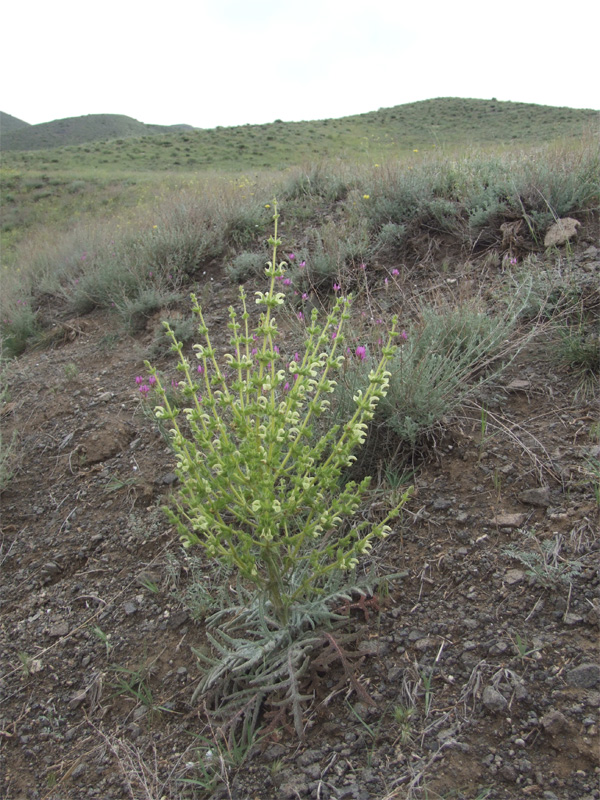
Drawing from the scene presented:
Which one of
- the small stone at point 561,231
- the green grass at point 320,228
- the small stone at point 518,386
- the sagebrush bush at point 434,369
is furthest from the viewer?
the green grass at point 320,228

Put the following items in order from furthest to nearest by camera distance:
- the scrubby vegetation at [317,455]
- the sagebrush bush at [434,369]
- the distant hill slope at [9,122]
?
1. the distant hill slope at [9,122]
2. the sagebrush bush at [434,369]
3. the scrubby vegetation at [317,455]

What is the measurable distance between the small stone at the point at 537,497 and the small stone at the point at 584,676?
0.72 metres

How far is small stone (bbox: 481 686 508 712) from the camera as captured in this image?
4.97 ft

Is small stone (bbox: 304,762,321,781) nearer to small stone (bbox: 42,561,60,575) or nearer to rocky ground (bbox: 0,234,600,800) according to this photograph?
rocky ground (bbox: 0,234,600,800)

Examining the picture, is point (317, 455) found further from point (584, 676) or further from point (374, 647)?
point (584, 676)

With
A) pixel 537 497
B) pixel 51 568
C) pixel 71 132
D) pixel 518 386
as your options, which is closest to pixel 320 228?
pixel 518 386

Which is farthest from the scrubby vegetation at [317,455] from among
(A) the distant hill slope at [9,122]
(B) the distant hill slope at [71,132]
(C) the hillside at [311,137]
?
(A) the distant hill slope at [9,122]

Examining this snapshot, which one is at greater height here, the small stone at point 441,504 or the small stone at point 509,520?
the small stone at point 509,520

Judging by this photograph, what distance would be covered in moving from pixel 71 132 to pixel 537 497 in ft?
220

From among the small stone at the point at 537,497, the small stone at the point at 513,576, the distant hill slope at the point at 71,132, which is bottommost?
the small stone at the point at 513,576

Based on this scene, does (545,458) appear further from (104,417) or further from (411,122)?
(411,122)

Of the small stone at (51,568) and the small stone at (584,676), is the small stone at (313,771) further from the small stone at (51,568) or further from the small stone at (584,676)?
the small stone at (51,568)

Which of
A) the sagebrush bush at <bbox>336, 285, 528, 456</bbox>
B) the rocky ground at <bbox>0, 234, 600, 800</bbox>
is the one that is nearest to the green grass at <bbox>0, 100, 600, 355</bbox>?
the sagebrush bush at <bbox>336, 285, 528, 456</bbox>

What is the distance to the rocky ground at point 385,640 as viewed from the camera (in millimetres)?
1475
